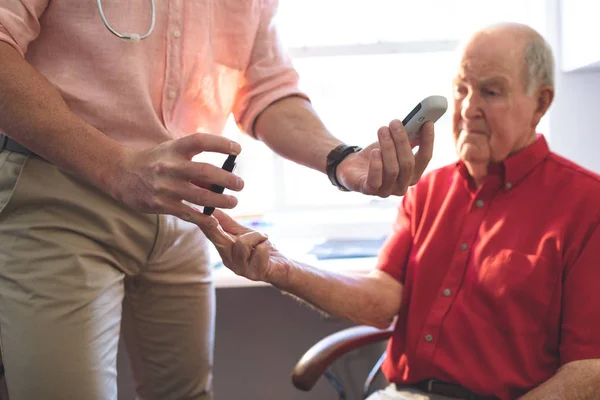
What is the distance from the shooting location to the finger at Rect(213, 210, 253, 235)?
1115 mm

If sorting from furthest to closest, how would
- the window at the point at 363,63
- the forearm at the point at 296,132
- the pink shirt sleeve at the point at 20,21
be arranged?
1. the window at the point at 363,63
2. the forearm at the point at 296,132
3. the pink shirt sleeve at the point at 20,21

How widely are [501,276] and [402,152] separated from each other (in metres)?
0.55

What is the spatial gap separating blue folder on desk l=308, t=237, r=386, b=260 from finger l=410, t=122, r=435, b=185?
3.15 ft

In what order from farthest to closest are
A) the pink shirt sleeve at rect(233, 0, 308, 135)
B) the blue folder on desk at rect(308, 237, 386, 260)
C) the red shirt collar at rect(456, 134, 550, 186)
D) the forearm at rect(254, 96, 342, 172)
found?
1. the blue folder on desk at rect(308, 237, 386, 260)
2. the red shirt collar at rect(456, 134, 550, 186)
3. the pink shirt sleeve at rect(233, 0, 308, 135)
4. the forearm at rect(254, 96, 342, 172)

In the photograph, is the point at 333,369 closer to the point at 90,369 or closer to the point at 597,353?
the point at 597,353

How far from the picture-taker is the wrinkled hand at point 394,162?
0.96 m

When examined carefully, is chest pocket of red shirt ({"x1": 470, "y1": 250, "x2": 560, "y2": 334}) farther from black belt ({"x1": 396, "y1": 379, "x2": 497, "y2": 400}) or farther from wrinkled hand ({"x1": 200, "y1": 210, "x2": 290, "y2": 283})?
wrinkled hand ({"x1": 200, "y1": 210, "x2": 290, "y2": 283})

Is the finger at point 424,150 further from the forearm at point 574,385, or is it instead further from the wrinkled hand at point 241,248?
the forearm at point 574,385

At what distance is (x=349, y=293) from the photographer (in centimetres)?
146

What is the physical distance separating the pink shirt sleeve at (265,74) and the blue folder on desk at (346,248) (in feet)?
2.53

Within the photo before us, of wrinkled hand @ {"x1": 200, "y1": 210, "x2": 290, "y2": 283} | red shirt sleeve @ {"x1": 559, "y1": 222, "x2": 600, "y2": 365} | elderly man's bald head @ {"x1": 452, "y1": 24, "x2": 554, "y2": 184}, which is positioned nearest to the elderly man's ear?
elderly man's bald head @ {"x1": 452, "y1": 24, "x2": 554, "y2": 184}

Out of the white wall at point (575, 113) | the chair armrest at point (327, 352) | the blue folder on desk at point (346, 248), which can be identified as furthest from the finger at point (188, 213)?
the white wall at point (575, 113)

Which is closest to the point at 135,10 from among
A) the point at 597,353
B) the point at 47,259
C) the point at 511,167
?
the point at 47,259

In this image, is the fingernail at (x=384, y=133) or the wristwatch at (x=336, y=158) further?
the wristwatch at (x=336, y=158)
